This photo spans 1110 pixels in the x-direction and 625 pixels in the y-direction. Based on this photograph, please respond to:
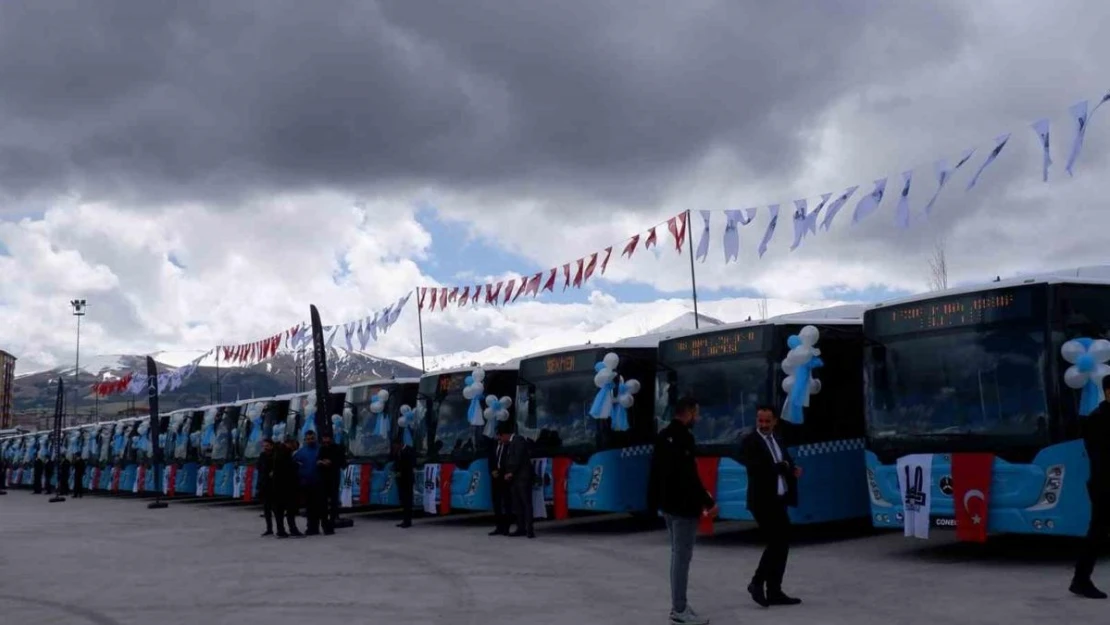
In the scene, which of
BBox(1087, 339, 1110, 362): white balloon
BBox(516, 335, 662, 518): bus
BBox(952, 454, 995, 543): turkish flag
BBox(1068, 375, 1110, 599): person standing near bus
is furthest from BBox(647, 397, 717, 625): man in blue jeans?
BBox(516, 335, 662, 518): bus

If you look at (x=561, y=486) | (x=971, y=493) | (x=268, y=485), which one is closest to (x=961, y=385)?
(x=971, y=493)

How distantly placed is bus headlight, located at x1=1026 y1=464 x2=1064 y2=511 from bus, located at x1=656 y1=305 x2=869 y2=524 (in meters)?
3.06

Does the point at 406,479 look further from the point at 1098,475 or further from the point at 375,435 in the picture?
the point at 1098,475

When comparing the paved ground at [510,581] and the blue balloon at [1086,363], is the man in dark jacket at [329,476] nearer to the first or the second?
the paved ground at [510,581]

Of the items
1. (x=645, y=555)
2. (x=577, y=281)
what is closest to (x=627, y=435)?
(x=645, y=555)

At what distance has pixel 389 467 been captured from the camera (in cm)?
2108

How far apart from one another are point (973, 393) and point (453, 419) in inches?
402

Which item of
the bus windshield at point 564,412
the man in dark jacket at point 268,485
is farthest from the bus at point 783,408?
the man in dark jacket at point 268,485

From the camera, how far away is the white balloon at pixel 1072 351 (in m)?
10.2

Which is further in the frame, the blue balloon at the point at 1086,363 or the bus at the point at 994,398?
the bus at the point at 994,398

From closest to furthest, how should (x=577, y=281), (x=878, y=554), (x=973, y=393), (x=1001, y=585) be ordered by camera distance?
(x=1001, y=585) → (x=973, y=393) → (x=878, y=554) → (x=577, y=281)

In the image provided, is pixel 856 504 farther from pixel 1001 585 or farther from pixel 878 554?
pixel 1001 585

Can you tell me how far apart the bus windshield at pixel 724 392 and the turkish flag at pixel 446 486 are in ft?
18.5

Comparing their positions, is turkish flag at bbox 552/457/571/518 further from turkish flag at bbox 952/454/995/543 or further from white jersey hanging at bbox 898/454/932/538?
turkish flag at bbox 952/454/995/543
